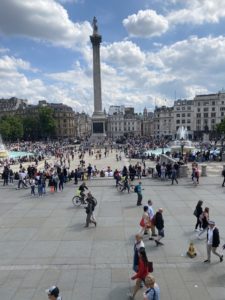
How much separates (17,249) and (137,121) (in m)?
177

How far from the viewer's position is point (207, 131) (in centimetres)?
13662

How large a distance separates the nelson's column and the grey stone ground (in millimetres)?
77796

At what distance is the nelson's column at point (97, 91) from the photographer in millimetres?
96375

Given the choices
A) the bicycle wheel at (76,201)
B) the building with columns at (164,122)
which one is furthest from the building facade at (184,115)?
the bicycle wheel at (76,201)

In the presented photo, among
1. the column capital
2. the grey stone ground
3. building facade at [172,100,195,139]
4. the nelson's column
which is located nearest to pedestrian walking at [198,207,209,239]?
the grey stone ground

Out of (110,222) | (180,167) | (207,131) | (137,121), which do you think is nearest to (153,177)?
(180,167)

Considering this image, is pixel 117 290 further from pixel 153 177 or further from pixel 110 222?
pixel 153 177

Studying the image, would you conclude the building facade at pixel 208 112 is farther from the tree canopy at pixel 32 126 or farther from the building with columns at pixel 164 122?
the tree canopy at pixel 32 126

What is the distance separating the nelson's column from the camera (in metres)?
96.4

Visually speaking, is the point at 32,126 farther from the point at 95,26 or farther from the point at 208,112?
the point at 208,112

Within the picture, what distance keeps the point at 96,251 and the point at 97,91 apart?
88110 mm

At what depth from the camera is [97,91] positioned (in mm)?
97375

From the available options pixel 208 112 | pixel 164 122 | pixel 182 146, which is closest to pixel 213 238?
pixel 182 146

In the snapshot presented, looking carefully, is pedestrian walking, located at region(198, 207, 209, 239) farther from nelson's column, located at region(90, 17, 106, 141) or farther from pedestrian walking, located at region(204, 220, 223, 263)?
nelson's column, located at region(90, 17, 106, 141)
